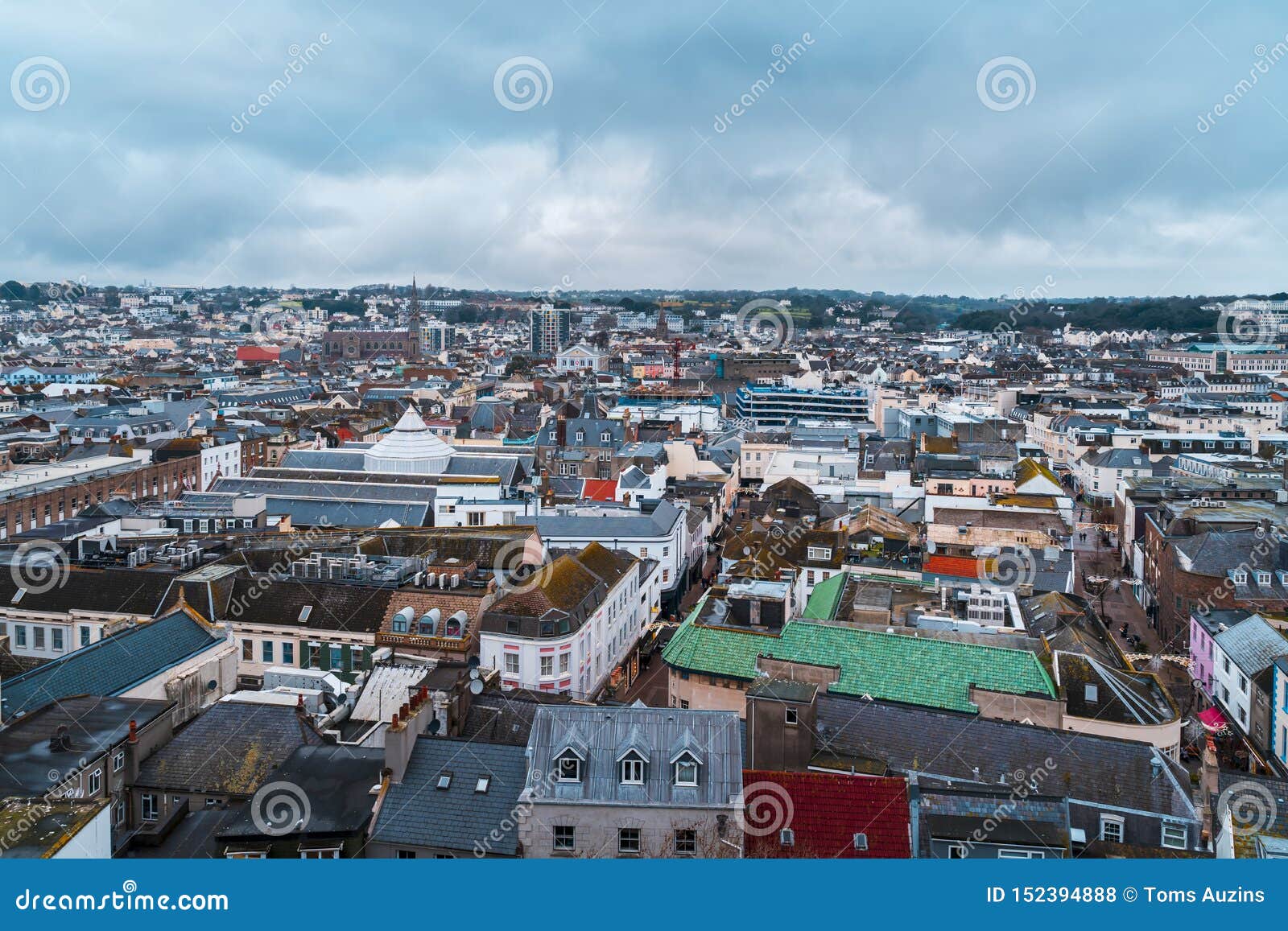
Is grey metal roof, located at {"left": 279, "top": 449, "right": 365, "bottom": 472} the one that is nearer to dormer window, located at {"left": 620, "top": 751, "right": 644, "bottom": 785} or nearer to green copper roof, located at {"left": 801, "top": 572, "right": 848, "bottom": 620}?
green copper roof, located at {"left": 801, "top": 572, "right": 848, "bottom": 620}

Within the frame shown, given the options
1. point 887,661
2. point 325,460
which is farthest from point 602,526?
point 887,661

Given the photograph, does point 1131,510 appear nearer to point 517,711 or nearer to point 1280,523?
point 1280,523

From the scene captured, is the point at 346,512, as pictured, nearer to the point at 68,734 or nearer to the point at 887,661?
the point at 68,734

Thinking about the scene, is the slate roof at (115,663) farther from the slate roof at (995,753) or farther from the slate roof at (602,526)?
the slate roof at (602,526)

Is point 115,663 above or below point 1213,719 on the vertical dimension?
above

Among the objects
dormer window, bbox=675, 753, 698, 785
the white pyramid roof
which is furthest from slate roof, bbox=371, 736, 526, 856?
the white pyramid roof

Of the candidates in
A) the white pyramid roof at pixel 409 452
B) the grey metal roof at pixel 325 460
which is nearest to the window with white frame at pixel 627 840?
the white pyramid roof at pixel 409 452
